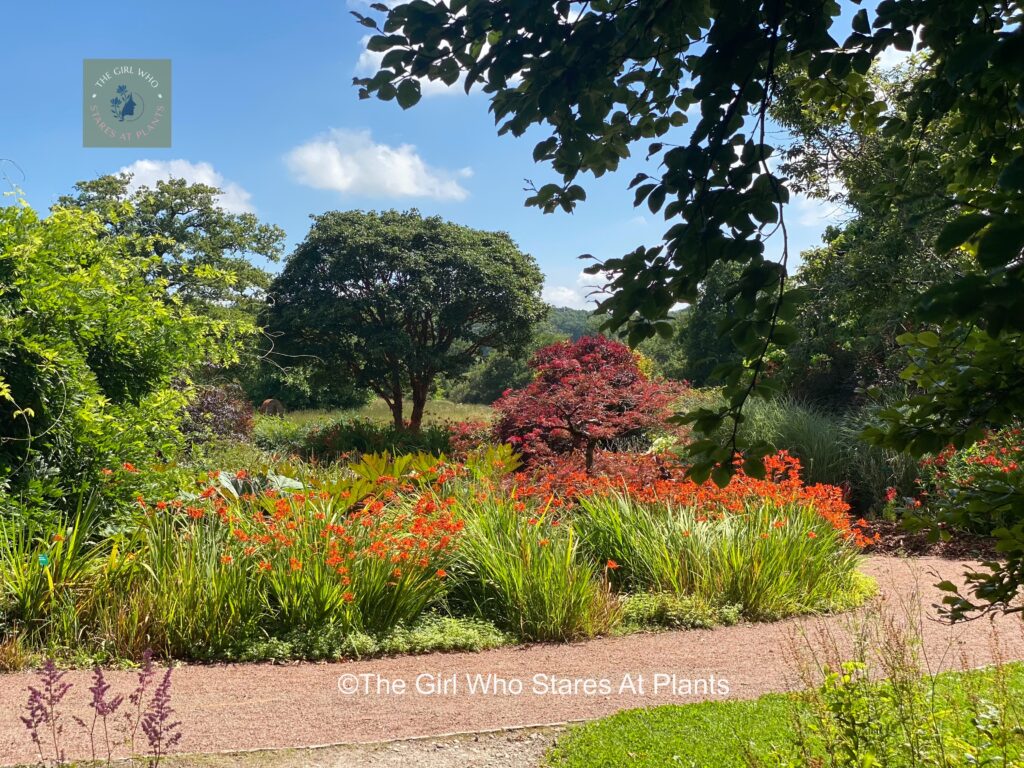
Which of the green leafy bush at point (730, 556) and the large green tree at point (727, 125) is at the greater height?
the large green tree at point (727, 125)

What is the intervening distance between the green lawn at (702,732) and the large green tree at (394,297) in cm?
1388

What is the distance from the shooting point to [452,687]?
390cm

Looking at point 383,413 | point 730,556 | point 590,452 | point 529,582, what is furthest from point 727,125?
point 383,413

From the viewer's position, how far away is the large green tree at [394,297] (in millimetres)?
17359

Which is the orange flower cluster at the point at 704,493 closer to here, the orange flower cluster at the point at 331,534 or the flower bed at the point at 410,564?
the flower bed at the point at 410,564

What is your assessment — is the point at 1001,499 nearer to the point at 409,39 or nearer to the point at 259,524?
the point at 409,39

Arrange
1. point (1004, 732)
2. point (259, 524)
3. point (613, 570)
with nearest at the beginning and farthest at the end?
point (1004, 732), point (259, 524), point (613, 570)

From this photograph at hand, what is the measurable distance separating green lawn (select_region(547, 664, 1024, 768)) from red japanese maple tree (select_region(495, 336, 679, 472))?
4873 mm

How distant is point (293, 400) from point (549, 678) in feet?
88.0

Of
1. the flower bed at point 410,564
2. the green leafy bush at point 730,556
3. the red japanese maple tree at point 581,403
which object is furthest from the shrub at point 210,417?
the green leafy bush at point 730,556

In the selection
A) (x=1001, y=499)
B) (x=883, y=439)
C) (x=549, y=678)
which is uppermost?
(x=883, y=439)

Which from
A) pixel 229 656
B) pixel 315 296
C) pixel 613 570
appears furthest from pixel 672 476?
pixel 315 296

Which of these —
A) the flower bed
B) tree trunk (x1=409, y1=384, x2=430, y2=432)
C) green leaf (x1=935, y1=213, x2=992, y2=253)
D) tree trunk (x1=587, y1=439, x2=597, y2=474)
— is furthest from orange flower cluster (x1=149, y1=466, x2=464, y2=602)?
tree trunk (x1=409, y1=384, x2=430, y2=432)

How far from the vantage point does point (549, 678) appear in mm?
4031
